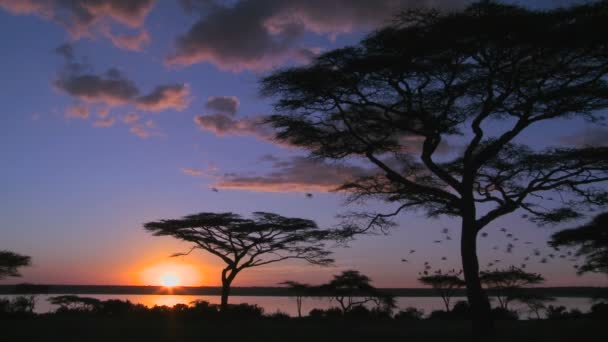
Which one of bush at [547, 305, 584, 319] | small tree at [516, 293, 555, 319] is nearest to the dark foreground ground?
bush at [547, 305, 584, 319]

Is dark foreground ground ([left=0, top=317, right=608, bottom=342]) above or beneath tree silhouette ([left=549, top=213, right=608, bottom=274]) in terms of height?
beneath

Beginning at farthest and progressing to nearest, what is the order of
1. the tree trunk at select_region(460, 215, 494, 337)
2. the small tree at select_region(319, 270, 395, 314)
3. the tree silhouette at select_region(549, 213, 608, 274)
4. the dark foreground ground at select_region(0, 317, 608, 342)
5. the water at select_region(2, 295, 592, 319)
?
the water at select_region(2, 295, 592, 319)
the small tree at select_region(319, 270, 395, 314)
the tree silhouette at select_region(549, 213, 608, 274)
the dark foreground ground at select_region(0, 317, 608, 342)
the tree trunk at select_region(460, 215, 494, 337)

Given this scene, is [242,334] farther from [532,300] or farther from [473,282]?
[532,300]

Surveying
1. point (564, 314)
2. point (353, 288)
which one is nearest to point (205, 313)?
point (353, 288)

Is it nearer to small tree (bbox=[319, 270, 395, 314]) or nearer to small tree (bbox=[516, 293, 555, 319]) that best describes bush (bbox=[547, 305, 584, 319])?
small tree (bbox=[516, 293, 555, 319])

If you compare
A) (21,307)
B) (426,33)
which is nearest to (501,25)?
(426,33)

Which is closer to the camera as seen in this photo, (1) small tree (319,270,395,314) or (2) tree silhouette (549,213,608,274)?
(2) tree silhouette (549,213,608,274)

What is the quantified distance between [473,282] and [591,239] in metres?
10.6

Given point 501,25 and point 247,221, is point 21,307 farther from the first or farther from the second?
point 501,25

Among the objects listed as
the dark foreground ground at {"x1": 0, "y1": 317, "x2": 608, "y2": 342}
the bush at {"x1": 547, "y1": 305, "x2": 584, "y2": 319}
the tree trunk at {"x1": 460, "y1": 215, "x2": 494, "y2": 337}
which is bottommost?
the bush at {"x1": 547, "y1": 305, "x2": 584, "y2": 319}

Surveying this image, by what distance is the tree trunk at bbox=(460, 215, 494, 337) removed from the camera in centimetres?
1277

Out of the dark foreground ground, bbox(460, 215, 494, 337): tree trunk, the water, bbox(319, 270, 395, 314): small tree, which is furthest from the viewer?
the water

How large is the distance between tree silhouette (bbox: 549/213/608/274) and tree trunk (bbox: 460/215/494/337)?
9.76 m

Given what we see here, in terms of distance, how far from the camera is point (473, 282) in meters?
12.9
